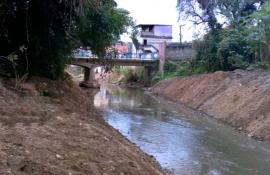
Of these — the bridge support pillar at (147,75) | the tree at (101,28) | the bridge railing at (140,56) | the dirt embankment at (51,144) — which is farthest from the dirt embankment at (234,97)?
the bridge support pillar at (147,75)

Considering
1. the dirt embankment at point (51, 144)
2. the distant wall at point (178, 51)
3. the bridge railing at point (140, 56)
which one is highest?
the distant wall at point (178, 51)

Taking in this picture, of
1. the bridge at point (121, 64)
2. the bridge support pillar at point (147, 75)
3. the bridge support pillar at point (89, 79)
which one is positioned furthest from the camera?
the bridge support pillar at point (147, 75)

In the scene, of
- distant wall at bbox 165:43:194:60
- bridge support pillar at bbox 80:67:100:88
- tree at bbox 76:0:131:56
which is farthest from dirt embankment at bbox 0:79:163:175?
distant wall at bbox 165:43:194:60

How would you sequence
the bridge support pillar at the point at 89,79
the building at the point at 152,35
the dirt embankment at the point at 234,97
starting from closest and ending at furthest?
the dirt embankment at the point at 234,97 → the bridge support pillar at the point at 89,79 → the building at the point at 152,35

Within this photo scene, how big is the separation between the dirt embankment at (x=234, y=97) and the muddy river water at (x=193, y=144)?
1.00 meters

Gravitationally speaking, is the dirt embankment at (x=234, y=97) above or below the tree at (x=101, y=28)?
below

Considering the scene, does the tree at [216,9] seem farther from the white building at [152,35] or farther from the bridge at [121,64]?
the white building at [152,35]

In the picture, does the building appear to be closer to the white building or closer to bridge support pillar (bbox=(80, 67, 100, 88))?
the white building

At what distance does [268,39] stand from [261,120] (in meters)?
11.8

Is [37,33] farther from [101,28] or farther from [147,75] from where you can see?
[147,75]

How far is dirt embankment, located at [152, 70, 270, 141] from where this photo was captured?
84.3 feet

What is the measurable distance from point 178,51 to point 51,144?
2194 inches

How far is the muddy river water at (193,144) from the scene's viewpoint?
1667cm

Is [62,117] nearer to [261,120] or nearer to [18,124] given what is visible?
[18,124]
